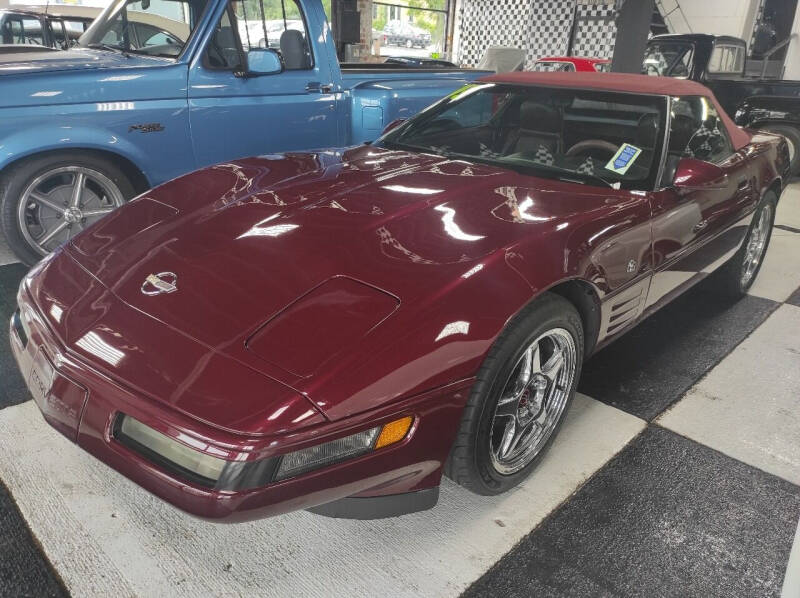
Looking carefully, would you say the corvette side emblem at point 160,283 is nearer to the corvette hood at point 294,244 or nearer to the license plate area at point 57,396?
the corvette hood at point 294,244

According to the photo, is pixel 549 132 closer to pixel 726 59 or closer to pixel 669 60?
pixel 669 60

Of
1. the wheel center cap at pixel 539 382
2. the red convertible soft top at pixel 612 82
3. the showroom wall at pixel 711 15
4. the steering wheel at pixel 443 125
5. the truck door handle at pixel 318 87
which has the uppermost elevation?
the showroom wall at pixel 711 15

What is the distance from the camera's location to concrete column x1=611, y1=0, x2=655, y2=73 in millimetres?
6324

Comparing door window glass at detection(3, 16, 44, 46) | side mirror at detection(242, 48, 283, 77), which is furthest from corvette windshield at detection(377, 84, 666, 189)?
door window glass at detection(3, 16, 44, 46)

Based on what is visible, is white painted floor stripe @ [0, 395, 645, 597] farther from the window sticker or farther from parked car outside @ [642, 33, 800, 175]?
parked car outside @ [642, 33, 800, 175]

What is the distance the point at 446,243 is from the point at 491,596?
918mm

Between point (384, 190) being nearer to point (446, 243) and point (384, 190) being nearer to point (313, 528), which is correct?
point (446, 243)

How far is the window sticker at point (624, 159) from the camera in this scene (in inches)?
91.2

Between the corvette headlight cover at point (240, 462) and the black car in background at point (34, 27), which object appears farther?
the black car in background at point (34, 27)

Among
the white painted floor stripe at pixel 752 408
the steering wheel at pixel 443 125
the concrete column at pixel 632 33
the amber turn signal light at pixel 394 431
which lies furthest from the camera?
the concrete column at pixel 632 33

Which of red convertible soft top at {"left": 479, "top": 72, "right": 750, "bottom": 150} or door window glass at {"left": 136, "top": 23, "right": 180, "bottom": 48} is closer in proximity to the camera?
red convertible soft top at {"left": 479, "top": 72, "right": 750, "bottom": 150}

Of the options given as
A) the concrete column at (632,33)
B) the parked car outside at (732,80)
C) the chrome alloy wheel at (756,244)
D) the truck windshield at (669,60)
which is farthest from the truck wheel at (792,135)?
the chrome alloy wheel at (756,244)

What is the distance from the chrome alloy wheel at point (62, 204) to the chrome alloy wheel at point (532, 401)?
2.51 meters

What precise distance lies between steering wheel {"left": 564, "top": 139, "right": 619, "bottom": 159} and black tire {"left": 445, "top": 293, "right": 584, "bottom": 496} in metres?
0.94
